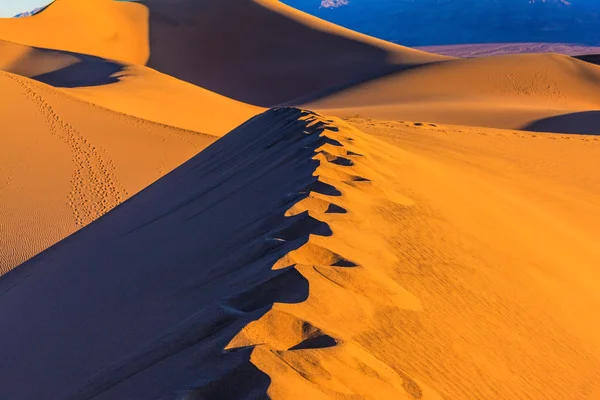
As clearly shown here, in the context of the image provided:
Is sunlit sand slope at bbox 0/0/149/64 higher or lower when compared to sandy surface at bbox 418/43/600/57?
lower

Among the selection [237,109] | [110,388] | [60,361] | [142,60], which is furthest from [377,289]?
[142,60]

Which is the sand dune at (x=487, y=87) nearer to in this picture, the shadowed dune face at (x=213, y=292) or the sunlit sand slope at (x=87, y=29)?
the sunlit sand slope at (x=87, y=29)

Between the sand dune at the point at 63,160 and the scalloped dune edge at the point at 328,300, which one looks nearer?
the scalloped dune edge at the point at 328,300

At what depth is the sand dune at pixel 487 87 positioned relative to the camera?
25234mm

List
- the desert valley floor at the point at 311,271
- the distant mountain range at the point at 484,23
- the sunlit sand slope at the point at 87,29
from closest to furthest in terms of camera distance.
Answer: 1. the desert valley floor at the point at 311,271
2. the sunlit sand slope at the point at 87,29
3. the distant mountain range at the point at 484,23

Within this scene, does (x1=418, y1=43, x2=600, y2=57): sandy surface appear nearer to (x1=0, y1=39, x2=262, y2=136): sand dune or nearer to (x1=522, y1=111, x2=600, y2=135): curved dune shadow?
(x1=0, y1=39, x2=262, y2=136): sand dune

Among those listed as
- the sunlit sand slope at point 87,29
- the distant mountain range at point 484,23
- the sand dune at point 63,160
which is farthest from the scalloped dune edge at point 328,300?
the distant mountain range at point 484,23

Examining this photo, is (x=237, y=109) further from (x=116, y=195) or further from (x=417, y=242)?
(x=417, y=242)

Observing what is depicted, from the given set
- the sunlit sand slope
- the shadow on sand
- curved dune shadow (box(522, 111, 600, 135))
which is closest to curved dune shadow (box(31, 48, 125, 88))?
the sunlit sand slope

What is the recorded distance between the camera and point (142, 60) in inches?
1443

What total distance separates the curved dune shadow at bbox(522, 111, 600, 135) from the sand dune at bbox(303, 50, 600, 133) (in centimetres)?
371

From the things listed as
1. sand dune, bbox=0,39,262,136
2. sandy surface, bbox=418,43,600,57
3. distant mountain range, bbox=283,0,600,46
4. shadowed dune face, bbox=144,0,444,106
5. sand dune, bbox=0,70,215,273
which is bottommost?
sand dune, bbox=0,70,215,273

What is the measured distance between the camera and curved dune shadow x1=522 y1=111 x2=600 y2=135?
1754 centimetres

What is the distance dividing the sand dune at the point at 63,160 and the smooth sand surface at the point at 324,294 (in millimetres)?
3542
